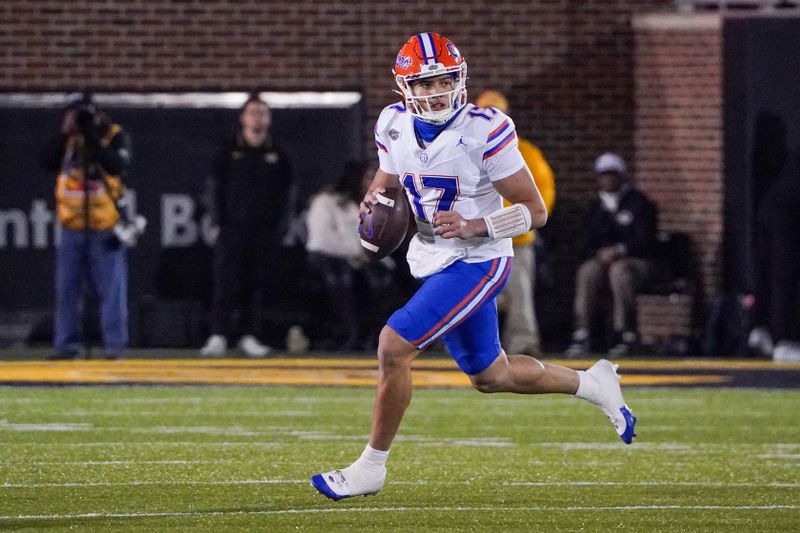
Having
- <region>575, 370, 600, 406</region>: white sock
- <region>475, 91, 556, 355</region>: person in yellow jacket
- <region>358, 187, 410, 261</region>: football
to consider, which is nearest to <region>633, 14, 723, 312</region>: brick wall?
<region>475, 91, 556, 355</region>: person in yellow jacket

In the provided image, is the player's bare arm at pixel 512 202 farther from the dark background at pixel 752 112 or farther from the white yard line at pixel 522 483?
the dark background at pixel 752 112

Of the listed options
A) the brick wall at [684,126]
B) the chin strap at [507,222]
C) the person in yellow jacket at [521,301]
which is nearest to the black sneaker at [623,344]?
the brick wall at [684,126]

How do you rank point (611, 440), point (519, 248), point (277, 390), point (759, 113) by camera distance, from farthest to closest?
point (759, 113), point (519, 248), point (277, 390), point (611, 440)

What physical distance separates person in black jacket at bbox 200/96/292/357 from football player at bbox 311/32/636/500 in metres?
7.19

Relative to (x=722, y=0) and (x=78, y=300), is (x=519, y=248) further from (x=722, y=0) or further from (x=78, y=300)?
(x=722, y=0)

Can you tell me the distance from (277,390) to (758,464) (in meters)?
4.19

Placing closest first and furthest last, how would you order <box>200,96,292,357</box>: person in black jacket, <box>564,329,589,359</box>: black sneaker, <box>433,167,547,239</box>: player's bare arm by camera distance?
<box>433,167,547,239</box>: player's bare arm, <box>200,96,292,357</box>: person in black jacket, <box>564,329,589,359</box>: black sneaker

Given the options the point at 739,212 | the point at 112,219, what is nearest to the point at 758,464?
the point at 112,219

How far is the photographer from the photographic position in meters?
12.7

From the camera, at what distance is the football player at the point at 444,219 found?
20.3 feet

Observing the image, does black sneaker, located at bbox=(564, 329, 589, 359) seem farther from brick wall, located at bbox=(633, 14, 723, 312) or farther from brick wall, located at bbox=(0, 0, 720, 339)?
brick wall, located at bbox=(633, 14, 723, 312)

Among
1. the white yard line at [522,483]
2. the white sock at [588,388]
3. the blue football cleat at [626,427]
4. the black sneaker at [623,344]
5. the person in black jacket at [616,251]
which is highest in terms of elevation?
the white sock at [588,388]

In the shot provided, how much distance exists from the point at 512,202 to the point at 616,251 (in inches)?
317

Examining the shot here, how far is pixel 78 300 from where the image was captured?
1289 cm
